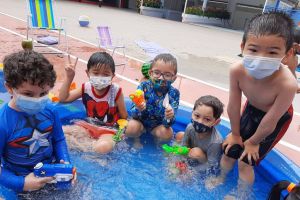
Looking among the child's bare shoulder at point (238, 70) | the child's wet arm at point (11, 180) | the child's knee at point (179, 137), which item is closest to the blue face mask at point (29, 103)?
the child's wet arm at point (11, 180)

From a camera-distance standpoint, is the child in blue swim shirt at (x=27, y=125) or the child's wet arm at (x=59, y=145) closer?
the child in blue swim shirt at (x=27, y=125)

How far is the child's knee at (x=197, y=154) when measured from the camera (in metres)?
3.53

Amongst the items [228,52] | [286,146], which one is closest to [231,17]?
[228,52]

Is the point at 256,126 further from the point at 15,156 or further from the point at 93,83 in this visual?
the point at 15,156

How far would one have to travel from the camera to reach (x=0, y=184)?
2477 mm

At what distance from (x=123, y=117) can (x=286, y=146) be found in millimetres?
2664

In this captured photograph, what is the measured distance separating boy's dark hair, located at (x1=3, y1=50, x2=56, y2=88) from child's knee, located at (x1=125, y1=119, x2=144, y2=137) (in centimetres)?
173

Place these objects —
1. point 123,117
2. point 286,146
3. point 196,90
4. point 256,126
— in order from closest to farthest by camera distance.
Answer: point 256,126, point 123,117, point 286,146, point 196,90

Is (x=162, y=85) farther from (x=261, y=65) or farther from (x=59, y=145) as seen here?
(x=59, y=145)

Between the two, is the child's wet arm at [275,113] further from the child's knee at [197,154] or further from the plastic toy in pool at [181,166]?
the plastic toy in pool at [181,166]

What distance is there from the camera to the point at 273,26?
8.43ft

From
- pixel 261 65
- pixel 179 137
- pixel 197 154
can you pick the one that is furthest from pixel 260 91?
pixel 179 137

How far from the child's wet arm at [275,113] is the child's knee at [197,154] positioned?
75cm

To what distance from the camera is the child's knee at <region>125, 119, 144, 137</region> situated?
3895mm
